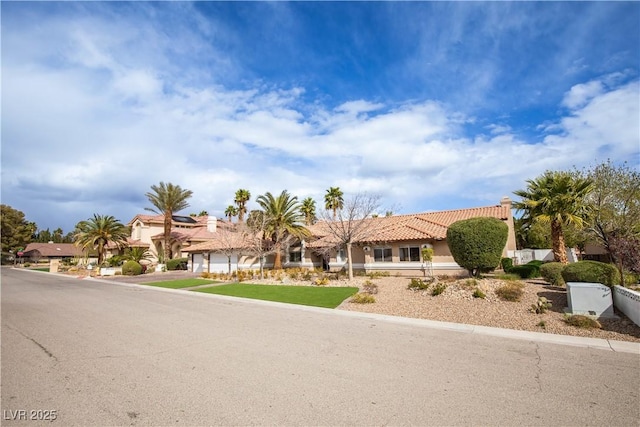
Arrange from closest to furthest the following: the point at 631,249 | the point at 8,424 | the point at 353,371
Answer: the point at 8,424 → the point at 353,371 → the point at 631,249

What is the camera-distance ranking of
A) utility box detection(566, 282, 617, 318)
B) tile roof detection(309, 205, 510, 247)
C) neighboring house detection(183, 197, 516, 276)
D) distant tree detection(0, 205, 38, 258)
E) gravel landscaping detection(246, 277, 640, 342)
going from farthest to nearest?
distant tree detection(0, 205, 38, 258)
tile roof detection(309, 205, 510, 247)
neighboring house detection(183, 197, 516, 276)
utility box detection(566, 282, 617, 318)
gravel landscaping detection(246, 277, 640, 342)

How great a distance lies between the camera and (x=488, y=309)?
12602 mm

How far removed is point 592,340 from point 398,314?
5.93m

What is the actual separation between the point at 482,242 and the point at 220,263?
28.7m

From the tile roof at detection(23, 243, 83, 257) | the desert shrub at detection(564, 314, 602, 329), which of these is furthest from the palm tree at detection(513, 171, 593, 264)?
the tile roof at detection(23, 243, 83, 257)

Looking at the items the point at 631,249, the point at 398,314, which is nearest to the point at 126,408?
the point at 398,314

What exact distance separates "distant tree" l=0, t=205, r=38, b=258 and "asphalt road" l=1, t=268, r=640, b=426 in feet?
310

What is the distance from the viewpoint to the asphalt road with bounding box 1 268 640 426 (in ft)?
16.1

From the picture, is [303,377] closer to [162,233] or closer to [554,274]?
[554,274]

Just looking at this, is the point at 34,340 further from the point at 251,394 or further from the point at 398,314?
the point at 398,314

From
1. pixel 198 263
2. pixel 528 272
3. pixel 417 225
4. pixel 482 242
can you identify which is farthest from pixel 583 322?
pixel 198 263

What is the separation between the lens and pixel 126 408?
5.09 meters

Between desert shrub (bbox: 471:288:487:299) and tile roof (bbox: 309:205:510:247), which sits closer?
desert shrub (bbox: 471:288:487:299)

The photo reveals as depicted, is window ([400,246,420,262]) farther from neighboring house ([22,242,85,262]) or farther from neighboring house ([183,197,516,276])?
neighboring house ([22,242,85,262])
